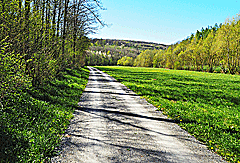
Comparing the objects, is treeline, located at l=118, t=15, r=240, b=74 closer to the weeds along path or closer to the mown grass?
the weeds along path

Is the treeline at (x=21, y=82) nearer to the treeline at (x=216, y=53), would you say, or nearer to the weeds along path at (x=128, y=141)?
the weeds along path at (x=128, y=141)

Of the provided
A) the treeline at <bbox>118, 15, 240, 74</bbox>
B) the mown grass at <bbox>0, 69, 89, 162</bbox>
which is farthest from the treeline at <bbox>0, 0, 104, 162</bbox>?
the treeline at <bbox>118, 15, 240, 74</bbox>

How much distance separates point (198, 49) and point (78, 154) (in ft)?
238

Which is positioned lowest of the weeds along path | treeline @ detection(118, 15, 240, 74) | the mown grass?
the weeds along path

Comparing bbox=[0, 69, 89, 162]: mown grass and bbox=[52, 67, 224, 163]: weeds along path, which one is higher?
bbox=[0, 69, 89, 162]: mown grass

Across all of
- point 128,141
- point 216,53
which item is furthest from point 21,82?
point 216,53

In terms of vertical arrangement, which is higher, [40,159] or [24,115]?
[24,115]

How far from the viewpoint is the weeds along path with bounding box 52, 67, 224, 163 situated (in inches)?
173

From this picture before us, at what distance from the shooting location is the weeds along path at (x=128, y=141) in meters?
4.38

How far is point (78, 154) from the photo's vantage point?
444 centimetres

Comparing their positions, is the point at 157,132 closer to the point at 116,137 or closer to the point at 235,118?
the point at 116,137

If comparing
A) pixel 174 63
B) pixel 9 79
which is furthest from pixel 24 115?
pixel 174 63

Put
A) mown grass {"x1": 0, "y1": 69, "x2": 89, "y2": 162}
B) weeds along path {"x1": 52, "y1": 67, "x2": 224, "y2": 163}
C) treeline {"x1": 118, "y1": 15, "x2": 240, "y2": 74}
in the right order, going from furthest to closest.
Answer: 1. treeline {"x1": 118, "y1": 15, "x2": 240, "y2": 74}
2. weeds along path {"x1": 52, "y1": 67, "x2": 224, "y2": 163}
3. mown grass {"x1": 0, "y1": 69, "x2": 89, "y2": 162}

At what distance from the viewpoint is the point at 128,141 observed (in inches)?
208
